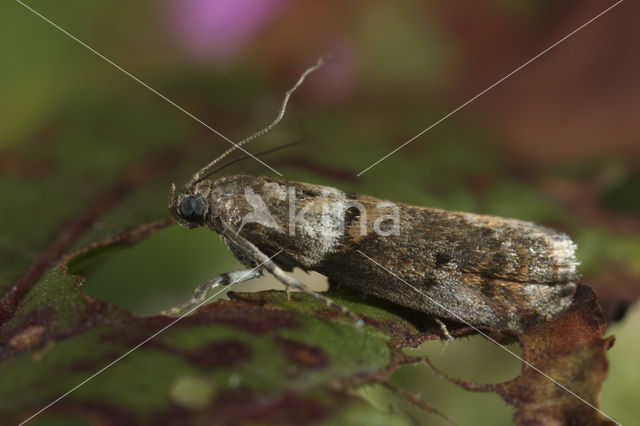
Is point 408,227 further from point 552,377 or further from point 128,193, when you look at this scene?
point 128,193

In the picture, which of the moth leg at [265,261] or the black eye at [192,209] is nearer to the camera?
the moth leg at [265,261]

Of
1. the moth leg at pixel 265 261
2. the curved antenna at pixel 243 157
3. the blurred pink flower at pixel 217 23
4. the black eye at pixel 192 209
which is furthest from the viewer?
the blurred pink flower at pixel 217 23

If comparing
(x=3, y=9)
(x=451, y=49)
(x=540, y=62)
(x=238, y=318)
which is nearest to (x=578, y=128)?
(x=540, y=62)

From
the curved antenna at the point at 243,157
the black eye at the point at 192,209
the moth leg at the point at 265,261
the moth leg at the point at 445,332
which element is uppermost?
the curved antenna at the point at 243,157

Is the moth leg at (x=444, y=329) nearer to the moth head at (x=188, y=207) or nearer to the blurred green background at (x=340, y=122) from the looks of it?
the blurred green background at (x=340, y=122)

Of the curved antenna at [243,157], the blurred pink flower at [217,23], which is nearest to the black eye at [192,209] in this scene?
the curved antenna at [243,157]

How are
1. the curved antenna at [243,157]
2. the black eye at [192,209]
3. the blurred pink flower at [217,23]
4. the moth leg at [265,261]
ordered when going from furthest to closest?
the blurred pink flower at [217,23] → the curved antenna at [243,157] → the black eye at [192,209] → the moth leg at [265,261]

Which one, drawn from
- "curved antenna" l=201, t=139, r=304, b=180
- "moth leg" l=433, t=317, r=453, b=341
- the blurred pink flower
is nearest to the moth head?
"curved antenna" l=201, t=139, r=304, b=180

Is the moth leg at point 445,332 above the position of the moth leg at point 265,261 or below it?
below
